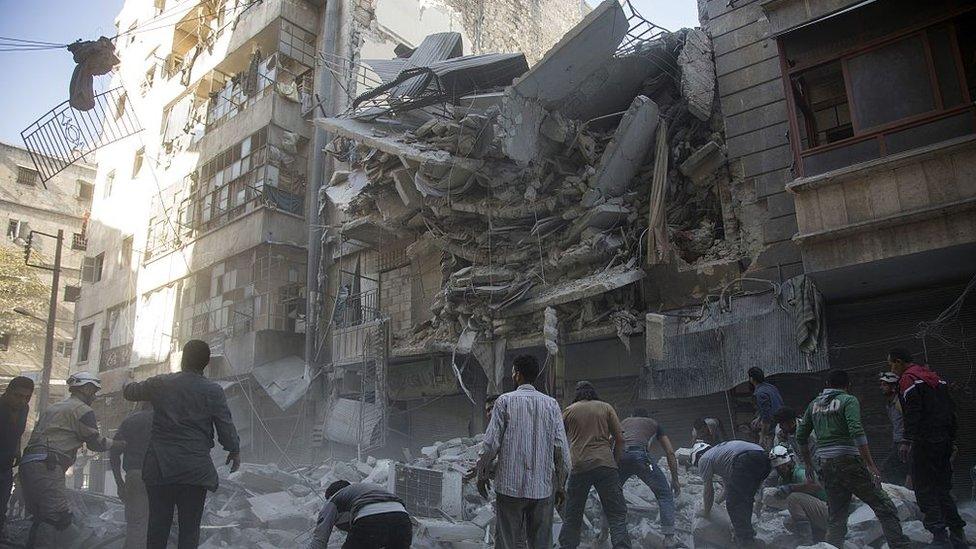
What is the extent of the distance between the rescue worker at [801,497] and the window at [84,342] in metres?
27.1

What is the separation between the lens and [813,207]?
856cm

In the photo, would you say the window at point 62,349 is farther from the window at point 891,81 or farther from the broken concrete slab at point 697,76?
the window at point 891,81

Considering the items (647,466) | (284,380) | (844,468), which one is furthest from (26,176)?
(844,468)

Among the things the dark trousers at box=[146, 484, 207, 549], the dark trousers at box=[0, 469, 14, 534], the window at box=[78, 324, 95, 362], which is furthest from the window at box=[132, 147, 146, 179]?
the dark trousers at box=[146, 484, 207, 549]

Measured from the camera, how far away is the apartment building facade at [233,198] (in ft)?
57.7

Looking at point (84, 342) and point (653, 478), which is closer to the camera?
point (653, 478)

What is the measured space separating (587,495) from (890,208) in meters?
5.69

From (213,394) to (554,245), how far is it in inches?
343

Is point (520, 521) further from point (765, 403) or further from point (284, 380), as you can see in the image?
point (284, 380)

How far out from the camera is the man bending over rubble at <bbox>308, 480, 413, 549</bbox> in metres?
3.50

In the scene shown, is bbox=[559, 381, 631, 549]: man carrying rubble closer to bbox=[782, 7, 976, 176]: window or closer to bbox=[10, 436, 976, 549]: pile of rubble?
bbox=[10, 436, 976, 549]: pile of rubble

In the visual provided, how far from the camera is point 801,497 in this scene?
6.12 metres

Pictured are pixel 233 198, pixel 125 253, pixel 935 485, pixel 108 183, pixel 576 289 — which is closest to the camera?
pixel 935 485

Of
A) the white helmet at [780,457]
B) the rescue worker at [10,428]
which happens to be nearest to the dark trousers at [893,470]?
the white helmet at [780,457]
